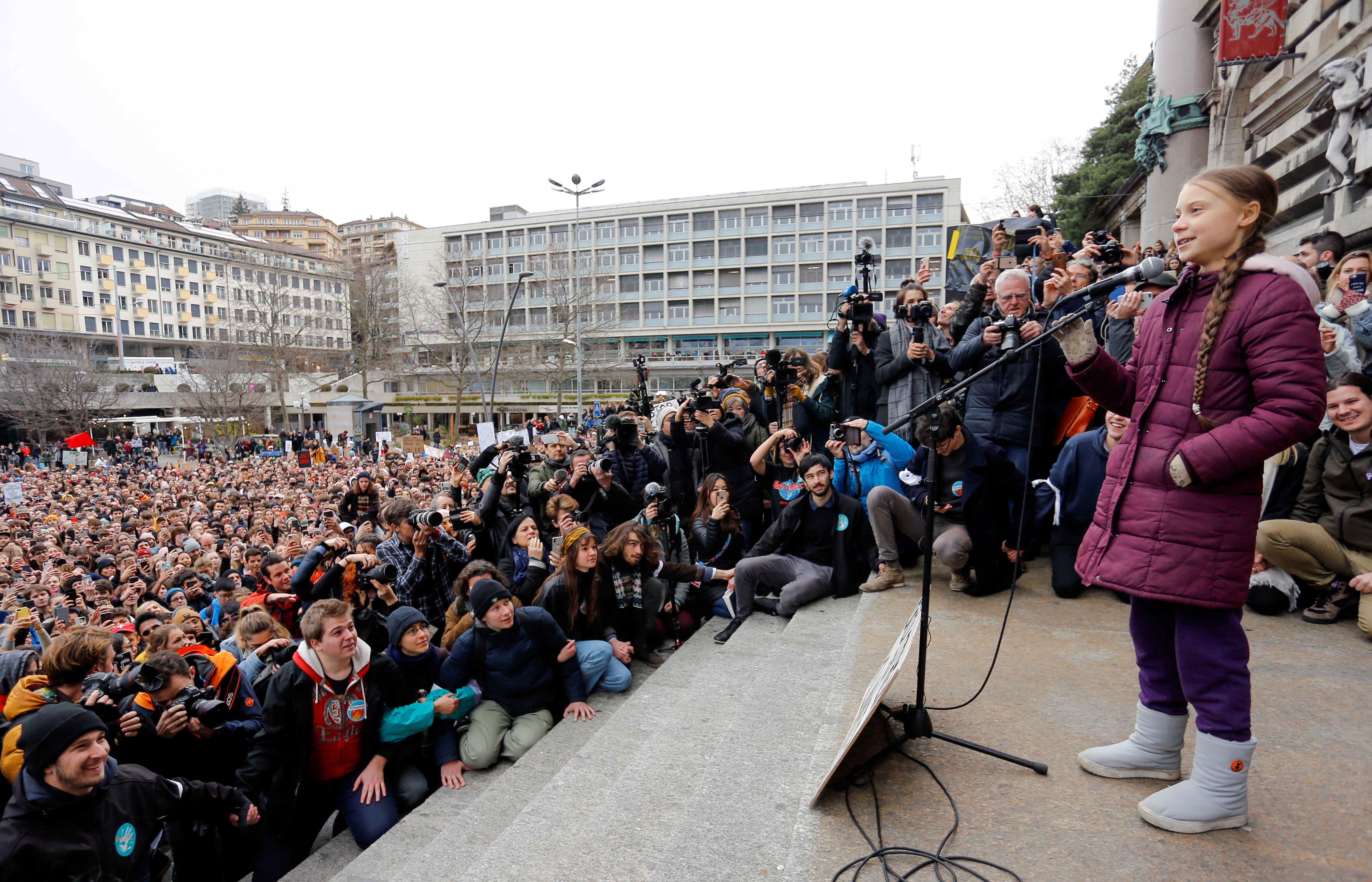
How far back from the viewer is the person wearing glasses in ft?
14.7

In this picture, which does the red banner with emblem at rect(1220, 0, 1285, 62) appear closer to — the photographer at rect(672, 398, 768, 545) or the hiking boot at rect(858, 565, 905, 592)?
the photographer at rect(672, 398, 768, 545)

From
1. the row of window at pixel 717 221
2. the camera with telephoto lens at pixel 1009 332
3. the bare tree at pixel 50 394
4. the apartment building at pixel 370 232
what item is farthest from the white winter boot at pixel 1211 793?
the apartment building at pixel 370 232

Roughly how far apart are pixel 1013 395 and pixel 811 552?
6.02 ft

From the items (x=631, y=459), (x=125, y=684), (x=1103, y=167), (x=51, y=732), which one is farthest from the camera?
(x=1103, y=167)

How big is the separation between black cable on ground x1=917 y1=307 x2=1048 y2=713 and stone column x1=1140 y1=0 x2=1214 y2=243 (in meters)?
13.5

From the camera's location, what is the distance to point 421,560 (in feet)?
17.0

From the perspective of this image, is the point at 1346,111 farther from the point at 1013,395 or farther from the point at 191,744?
the point at 191,744

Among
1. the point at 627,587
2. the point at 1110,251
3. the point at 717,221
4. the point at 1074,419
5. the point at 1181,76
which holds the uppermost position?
the point at 717,221

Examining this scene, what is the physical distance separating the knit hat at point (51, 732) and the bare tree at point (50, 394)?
127ft

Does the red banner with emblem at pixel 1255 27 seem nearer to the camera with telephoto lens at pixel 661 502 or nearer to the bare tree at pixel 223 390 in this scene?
the camera with telephoto lens at pixel 661 502

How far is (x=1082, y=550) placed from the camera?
7.23 ft

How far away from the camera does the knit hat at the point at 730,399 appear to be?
23.3 feet

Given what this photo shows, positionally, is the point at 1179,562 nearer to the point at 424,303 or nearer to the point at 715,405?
the point at 715,405

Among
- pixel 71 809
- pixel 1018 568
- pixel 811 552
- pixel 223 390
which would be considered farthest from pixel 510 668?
pixel 223 390
